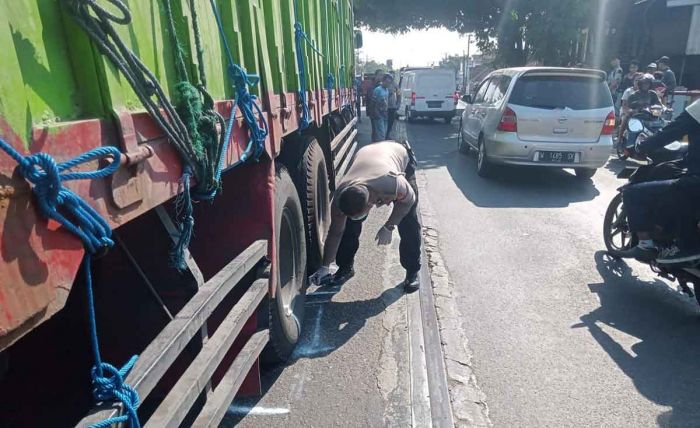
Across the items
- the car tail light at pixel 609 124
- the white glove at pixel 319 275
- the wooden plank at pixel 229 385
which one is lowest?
the white glove at pixel 319 275

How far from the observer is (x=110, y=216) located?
128cm

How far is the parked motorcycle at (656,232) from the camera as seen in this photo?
140 inches

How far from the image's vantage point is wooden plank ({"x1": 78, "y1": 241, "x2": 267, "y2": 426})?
1.35 m

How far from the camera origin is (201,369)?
1777 millimetres

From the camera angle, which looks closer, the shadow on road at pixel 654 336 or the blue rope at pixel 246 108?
the blue rope at pixel 246 108

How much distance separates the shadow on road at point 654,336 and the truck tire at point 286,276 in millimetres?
2091

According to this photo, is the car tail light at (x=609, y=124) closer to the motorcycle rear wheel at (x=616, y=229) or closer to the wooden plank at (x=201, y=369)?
the motorcycle rear wheel at (x=616, y=229)

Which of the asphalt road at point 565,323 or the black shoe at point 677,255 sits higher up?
the black shoe at point 677,255

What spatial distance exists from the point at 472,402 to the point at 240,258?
1555 millimetres

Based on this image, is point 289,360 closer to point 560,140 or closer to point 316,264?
point 316,264

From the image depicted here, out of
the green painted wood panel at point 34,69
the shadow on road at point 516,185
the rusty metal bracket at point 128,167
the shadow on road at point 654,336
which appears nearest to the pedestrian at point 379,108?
the shadow on road at point 516,185

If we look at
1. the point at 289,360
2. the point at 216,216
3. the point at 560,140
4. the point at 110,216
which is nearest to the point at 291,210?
the point at 216,216

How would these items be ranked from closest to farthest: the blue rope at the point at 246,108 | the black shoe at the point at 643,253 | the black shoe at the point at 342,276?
1. the blue rope at the point at 246,108
2. the black shoe at the point at 643,253
3. the black shoe at the point at 342,276

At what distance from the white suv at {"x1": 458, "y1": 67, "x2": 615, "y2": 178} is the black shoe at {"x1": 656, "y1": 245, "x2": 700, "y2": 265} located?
3.73 metres
